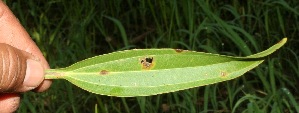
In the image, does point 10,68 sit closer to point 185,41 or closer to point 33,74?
point 33,74

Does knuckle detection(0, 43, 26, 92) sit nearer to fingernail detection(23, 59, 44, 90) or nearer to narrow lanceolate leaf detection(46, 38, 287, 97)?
fingernail detection(23, 59, 44, 90)

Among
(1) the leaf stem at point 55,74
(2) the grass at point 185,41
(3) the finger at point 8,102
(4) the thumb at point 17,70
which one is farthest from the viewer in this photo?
(2) the grass at point 185,41

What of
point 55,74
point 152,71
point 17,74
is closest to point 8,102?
point 17,74

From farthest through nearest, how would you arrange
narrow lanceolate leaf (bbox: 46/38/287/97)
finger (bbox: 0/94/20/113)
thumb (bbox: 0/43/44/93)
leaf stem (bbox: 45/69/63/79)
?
1. finger (bbox: 0/94/20/113)
2. thumb (bbox: 0/43/44/93)
3. leaf stem (bbox: 45/69/63/79)
4. narrow lanceolate leaf (bbox: 46/38/287/97)

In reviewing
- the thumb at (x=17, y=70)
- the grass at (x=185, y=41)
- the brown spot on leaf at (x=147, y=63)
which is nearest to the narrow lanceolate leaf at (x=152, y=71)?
the brown spot on leaf at (x=147, y=63)

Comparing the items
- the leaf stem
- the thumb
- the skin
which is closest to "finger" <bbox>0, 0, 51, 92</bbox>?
the skin

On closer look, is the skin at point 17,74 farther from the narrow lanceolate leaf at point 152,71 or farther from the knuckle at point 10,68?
the narrow lanceolate leaf at point 152,71
